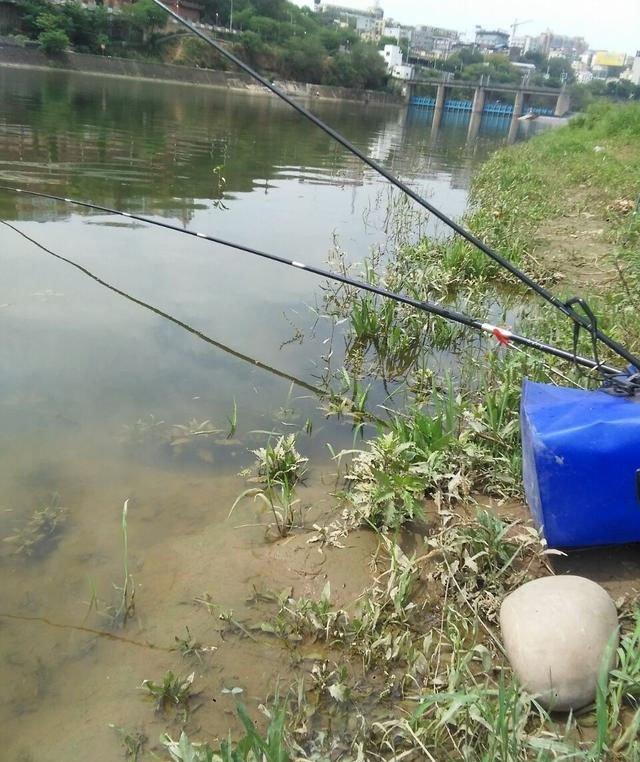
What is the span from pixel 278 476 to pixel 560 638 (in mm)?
1551

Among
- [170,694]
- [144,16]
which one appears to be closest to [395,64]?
[144,16]

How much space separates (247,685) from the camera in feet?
6.65

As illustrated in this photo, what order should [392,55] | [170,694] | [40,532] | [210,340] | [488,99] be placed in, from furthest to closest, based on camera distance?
1. [392,55]
2. [488,99]
3. [210,340]
4. [40,532]
5. [170,694]

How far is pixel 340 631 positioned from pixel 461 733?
0.53 m

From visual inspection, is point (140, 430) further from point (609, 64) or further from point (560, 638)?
point (609, 64)

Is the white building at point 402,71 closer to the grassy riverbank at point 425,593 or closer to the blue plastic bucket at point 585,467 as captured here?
the grassy riverbank at point 425,593

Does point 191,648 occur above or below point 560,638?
below

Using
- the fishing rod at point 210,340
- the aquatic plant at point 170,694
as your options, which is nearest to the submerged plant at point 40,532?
the aquatic plant at point 170,694

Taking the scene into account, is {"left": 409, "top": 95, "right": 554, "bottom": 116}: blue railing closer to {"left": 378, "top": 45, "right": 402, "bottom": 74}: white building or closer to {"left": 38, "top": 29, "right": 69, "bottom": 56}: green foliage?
{"left": 378, "top": 45, "right": 402, "bottom": 74}: white building

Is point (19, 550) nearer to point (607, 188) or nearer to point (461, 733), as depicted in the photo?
point (461, 733)

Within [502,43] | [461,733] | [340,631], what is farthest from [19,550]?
[502,43]

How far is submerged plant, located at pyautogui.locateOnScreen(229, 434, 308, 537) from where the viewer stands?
9.34 feet

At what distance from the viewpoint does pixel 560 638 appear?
6.09 feet

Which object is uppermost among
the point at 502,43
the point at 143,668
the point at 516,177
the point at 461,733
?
the point at 502,43
